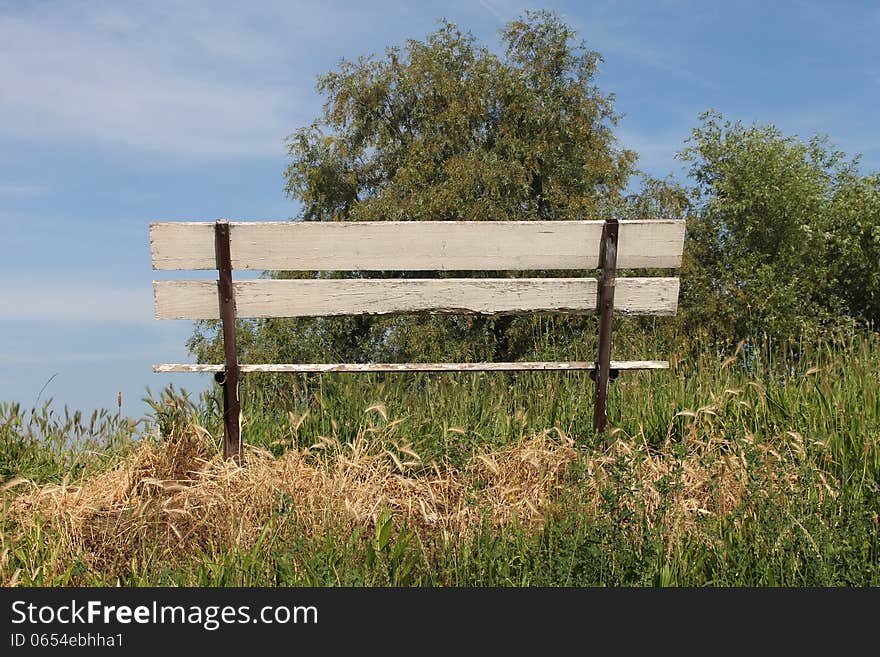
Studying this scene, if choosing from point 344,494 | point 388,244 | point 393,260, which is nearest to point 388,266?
point 393,260

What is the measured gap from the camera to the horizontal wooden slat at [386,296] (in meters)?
7.12

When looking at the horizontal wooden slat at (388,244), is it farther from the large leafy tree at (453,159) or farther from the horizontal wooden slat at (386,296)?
the large leafy tree at (453,159)

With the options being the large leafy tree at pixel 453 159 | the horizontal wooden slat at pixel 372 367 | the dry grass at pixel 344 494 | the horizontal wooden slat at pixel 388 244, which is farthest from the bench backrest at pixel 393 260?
the large leafy tree at pixel 453 159

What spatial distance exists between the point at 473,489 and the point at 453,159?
49.4ft

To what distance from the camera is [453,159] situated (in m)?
19.6

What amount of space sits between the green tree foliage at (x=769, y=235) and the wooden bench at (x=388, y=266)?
1378 centimetres

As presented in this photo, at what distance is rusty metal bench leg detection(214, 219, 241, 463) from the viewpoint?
705cm

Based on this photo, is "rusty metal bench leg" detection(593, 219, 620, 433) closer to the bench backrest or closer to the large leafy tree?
the bench backrest

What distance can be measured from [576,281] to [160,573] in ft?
13.8

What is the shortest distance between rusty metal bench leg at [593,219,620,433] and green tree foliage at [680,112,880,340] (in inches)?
541

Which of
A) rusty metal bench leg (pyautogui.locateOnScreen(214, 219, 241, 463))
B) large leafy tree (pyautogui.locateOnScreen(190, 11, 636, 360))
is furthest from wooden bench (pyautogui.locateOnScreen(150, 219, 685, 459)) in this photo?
large leafy tree (pyautogui.locateOnScreen(190, 11, 636, 360))

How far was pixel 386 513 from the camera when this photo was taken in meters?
5.21

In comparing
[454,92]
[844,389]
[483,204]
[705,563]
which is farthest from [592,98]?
[705,563]

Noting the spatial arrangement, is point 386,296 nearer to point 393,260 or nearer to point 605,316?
point 393,260
